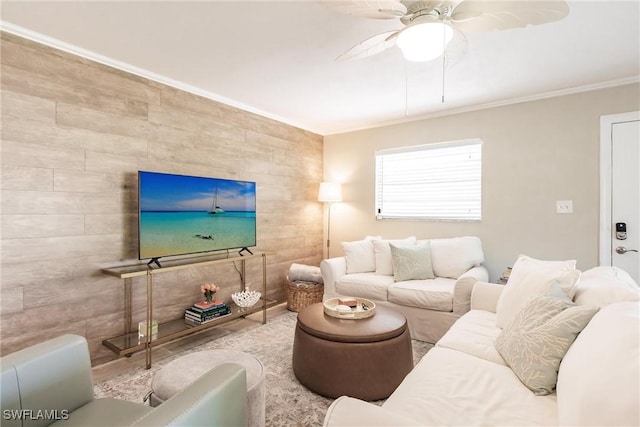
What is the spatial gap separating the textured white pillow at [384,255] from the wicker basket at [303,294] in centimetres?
77

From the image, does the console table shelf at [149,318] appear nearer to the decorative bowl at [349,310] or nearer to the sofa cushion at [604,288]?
the decorative bowl at [349,310]

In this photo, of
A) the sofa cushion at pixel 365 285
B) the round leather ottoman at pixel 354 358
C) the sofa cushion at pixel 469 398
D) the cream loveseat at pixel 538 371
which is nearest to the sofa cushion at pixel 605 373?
Result: the cream loveseat at pixel 538 371

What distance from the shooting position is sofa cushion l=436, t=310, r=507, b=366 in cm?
174

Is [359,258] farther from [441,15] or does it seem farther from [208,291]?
[441,15]

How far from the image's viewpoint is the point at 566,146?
10.8ft

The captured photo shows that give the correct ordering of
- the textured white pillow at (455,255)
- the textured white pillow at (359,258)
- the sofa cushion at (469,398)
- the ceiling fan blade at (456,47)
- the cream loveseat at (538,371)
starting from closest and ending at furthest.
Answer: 1. the cream loveseat at (538,371)
2. the sofa cushion at (469,398)
3. the ceiling fan blade at (456,47)
4. the textured white pillow at (455,255)
5. the textured white pillow at (359,258)

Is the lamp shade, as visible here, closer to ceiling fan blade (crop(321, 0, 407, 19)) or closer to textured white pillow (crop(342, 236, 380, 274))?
textured white pillow (crop(342, 236, 380, 274))

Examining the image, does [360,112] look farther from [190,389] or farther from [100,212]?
[190,389]

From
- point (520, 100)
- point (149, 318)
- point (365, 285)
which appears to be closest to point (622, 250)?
point (520, 100)

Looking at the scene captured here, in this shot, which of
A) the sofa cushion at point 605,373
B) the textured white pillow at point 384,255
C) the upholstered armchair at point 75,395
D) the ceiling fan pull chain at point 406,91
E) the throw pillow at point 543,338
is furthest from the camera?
the textured white pillow at point 384,255

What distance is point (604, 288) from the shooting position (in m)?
1.55

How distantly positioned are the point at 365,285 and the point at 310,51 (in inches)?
89.3

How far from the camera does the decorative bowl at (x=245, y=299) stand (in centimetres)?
339

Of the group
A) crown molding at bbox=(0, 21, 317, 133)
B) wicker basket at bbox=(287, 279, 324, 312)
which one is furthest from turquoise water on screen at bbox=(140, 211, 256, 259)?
crown molding at bbox=(0, 21, 317, 133)
